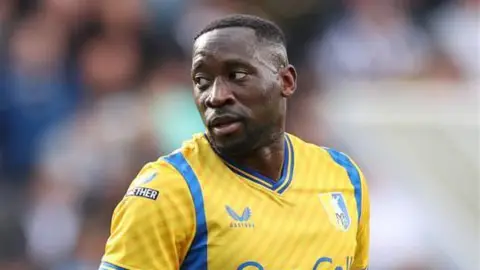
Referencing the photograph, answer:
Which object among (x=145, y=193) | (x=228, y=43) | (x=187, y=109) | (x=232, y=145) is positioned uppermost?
(x=228, y=43)

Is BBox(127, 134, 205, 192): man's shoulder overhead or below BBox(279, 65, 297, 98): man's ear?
below

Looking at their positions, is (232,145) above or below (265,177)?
above

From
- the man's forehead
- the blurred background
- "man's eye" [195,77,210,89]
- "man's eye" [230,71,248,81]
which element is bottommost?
the blurred background

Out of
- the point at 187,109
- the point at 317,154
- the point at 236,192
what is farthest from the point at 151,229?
the point at 187,109

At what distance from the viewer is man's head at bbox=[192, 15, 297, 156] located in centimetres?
344

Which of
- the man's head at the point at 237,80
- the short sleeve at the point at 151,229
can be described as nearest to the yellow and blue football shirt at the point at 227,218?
the short sleeve at the point at 151,229

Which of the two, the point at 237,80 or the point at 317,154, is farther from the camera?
the point at 317,154

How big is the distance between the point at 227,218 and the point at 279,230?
20cm

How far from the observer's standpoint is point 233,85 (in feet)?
11.3

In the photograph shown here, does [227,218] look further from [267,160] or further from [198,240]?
[267,160]

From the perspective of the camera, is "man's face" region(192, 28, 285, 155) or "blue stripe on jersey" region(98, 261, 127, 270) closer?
"blue stripe on jersey" region(98, 261, 127, 270)

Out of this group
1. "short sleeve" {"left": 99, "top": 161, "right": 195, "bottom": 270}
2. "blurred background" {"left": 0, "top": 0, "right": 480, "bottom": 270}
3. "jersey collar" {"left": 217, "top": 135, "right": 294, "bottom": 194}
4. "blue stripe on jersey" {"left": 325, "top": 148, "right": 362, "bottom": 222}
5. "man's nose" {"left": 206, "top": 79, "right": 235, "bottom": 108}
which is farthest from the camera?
"blurred background" {"left": 0, "top": 0, "right": 480, "bottom": 270}

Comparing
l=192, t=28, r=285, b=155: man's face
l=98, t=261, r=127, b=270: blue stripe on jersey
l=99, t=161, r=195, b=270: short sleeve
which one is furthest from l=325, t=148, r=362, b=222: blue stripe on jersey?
l=98, t=261, r=127, b=270: blue stripe on jersey

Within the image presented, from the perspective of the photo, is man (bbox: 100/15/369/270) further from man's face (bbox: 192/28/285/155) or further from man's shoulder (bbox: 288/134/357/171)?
man's shoulder (bbox: 288/134/357/171)
